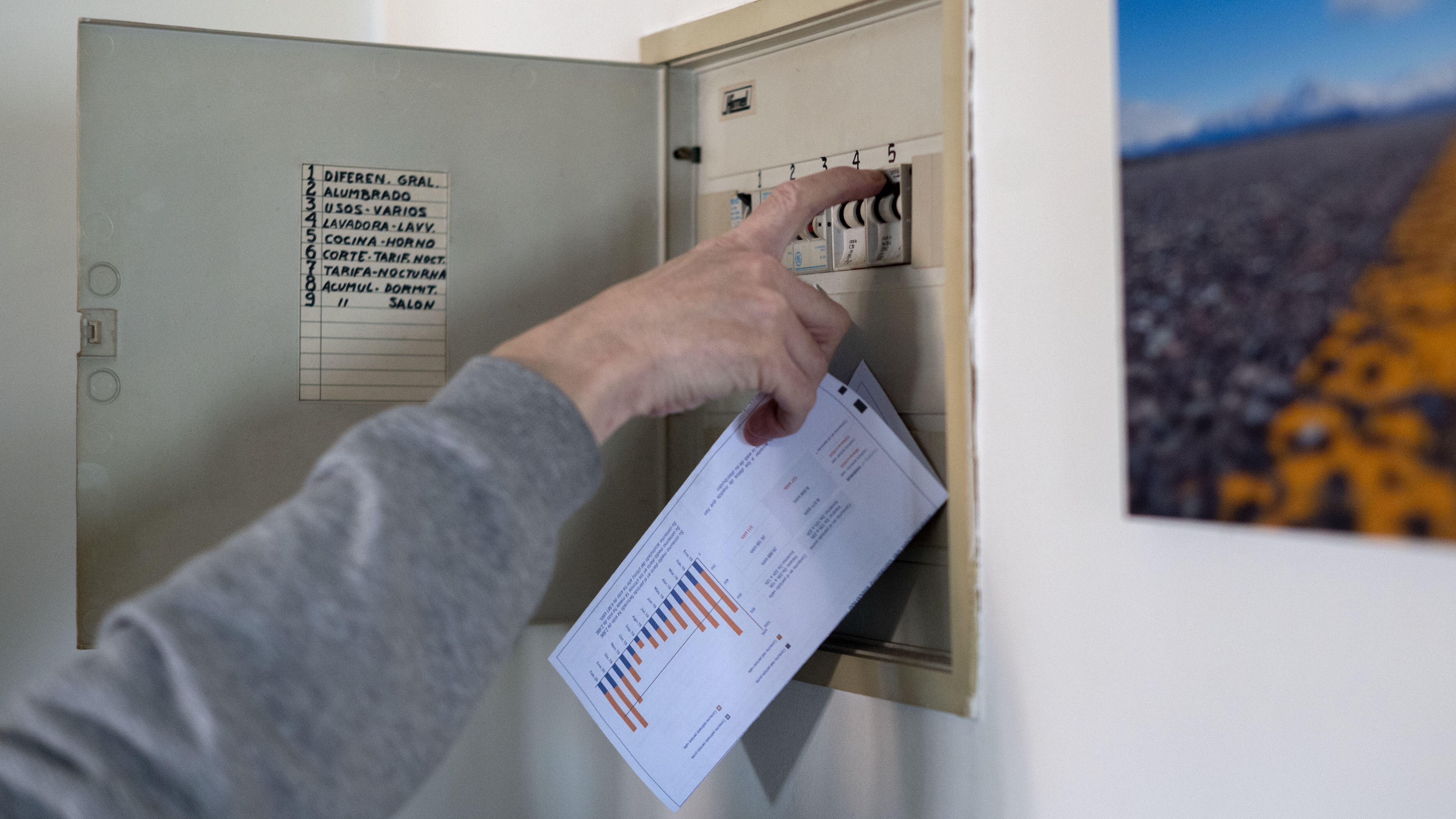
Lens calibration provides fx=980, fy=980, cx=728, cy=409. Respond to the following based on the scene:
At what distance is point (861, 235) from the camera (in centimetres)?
80

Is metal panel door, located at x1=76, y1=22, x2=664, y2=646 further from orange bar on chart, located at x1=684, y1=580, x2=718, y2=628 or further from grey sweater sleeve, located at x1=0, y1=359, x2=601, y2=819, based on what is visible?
grey sweater sleeve, located at x1=0, y1=359, x2=601, y2=819

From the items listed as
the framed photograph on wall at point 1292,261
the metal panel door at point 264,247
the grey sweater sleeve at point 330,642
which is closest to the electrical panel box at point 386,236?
the metal panel door at point 264,247

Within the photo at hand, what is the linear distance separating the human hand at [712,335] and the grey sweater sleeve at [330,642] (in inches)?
2.8

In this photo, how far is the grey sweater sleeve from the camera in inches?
14.2

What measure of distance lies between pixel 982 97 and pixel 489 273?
0.45m

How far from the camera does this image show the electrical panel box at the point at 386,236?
779 millimetres

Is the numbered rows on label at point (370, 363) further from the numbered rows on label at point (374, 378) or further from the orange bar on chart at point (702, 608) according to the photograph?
the orange bar on chart at point (702, 608)

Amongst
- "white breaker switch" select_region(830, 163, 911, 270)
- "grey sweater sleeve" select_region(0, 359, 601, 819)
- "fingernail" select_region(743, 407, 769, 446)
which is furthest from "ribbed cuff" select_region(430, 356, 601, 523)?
"white breaker switch" select_region(830, 163, 911, 270)

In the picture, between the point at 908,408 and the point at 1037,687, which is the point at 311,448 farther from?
the point at 1037,687

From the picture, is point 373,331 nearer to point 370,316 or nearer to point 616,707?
point 370,316

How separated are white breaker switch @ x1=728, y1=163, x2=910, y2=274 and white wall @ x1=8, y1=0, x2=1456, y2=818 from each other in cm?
10

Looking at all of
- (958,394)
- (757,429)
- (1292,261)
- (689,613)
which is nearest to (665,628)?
(689,613)

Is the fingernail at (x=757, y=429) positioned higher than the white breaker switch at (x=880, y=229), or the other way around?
the white breaker switch at (x=880, y=229)

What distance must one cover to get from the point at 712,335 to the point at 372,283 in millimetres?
376
